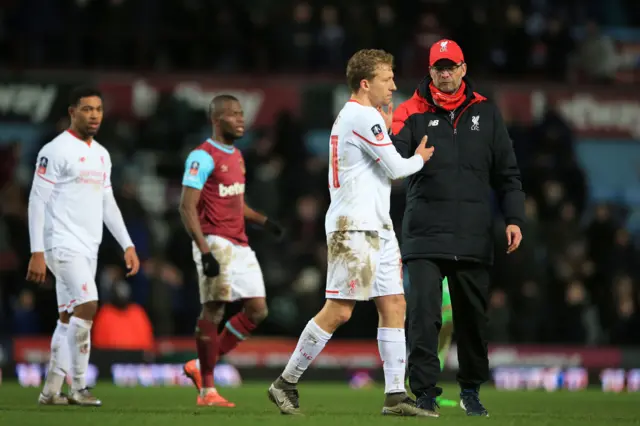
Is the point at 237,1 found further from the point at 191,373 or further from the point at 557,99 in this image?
the point at 191,373

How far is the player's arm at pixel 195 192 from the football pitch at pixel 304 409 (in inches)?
55.9

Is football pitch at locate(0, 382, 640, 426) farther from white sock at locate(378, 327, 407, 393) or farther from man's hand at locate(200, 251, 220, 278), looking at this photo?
man's hand at locate(200, 251, 220, 278)

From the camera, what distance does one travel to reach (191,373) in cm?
1121

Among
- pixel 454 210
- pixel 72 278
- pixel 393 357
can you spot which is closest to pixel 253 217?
pixel 72 278

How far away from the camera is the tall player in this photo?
1056 cm

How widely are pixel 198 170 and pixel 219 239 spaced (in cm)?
62

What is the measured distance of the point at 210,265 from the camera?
10617 mm

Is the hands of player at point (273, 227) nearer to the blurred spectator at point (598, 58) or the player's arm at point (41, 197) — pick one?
the player's arm at point (41, 197)

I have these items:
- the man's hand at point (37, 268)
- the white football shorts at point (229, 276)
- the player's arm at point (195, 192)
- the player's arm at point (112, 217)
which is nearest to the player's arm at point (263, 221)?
the white football shorts at point (229, 276)

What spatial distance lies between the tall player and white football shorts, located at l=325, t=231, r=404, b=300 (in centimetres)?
239

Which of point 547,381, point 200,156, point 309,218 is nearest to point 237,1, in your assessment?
point 309,218

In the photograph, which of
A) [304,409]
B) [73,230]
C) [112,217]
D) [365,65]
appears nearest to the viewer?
[365,65]

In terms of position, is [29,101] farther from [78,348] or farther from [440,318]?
[440,318]

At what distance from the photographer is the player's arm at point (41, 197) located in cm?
1050
